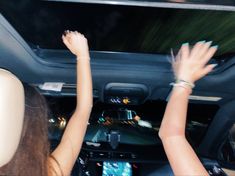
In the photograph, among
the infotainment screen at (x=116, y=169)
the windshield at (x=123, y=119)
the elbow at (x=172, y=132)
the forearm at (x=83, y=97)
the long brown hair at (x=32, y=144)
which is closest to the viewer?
the long brown hair at (x=32, y=144)

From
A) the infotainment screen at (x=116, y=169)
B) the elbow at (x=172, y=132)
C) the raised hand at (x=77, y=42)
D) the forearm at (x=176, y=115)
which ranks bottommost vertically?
the infotainment screen at (x=116, y=169)

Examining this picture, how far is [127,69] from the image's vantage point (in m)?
2.07

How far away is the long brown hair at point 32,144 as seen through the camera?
4.35 feet

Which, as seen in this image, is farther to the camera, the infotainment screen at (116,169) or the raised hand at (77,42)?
the infotainment screen at (116,169)

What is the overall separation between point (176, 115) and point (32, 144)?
1.86 ft

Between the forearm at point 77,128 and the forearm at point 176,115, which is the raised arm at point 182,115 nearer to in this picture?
the forearm at point 176,115

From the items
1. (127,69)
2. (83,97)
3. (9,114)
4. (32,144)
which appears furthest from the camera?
(127,69)

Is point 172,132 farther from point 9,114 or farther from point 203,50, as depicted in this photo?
point 9,114

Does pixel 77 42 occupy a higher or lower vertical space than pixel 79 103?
higher

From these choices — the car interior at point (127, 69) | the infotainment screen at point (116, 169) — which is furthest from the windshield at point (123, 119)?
the infotainment screen at point (116, 169)

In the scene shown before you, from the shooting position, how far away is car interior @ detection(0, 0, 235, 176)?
4.78 feet

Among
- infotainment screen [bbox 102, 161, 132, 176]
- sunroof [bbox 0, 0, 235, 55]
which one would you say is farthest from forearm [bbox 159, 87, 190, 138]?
infotainment screen [bbox 102, 161, 132, 176]

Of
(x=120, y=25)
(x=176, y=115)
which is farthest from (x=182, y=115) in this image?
(x=120, y=25)

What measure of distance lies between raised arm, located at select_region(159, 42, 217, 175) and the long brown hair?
47cm
